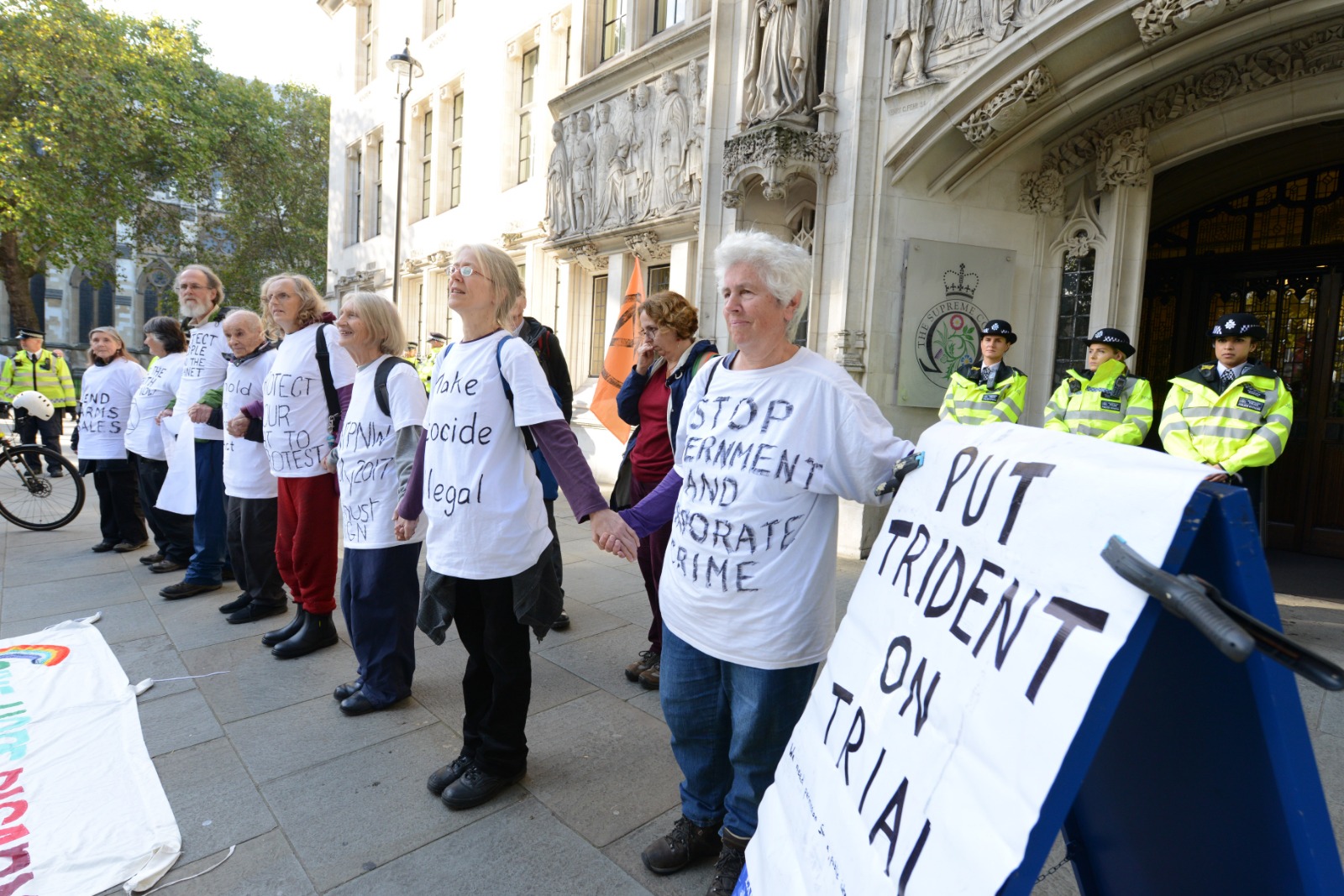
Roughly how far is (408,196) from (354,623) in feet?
50.9

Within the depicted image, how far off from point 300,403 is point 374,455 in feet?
2.97

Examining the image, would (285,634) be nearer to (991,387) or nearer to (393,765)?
(393,765)

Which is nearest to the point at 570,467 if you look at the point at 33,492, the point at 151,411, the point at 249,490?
the point at 249,490

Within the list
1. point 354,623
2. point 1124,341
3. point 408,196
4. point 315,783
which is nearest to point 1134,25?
point 1124,341

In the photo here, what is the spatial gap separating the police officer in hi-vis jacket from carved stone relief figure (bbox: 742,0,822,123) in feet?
10.7

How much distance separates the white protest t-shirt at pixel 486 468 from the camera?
2467mm

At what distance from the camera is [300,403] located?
12.6 ft

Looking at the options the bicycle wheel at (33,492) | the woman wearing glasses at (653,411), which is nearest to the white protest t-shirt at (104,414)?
the bicycle wheel at (33,492)

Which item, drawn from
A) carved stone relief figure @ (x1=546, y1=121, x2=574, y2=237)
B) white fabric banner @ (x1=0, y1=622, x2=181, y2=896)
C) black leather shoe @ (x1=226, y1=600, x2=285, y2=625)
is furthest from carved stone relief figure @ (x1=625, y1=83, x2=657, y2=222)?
white fabric banner @ (x1=0, y1=622, x2=181, y2=896)

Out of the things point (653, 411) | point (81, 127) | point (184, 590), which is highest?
point (81, 127)

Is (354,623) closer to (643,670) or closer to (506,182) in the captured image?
(643,670)

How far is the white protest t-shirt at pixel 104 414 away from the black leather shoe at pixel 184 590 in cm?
181

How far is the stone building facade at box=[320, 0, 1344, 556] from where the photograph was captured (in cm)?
532

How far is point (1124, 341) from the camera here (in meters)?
5.24
